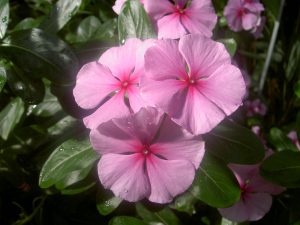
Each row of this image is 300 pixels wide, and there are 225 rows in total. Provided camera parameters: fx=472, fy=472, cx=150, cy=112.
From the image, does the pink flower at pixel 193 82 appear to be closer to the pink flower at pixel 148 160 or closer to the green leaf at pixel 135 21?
the pink flower at pixel 148 160

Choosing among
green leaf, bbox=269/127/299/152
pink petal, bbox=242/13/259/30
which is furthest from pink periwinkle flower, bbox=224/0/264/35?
green leaf, bbox=269/127/299/152

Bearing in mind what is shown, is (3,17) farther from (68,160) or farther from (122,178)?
(122,178)

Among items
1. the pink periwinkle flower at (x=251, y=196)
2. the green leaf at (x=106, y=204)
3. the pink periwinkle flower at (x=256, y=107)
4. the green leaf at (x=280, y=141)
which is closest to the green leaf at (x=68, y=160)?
the green leaf at (x=106, y=204)

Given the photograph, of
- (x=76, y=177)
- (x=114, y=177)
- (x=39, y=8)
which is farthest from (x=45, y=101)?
(x=39, y=8)

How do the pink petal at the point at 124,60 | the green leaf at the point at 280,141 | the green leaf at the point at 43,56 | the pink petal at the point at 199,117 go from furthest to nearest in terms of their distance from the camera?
the green leaf at the point at 280,141, the green leaf at the point at 43,56, the pink petal at the point at 124,60, the pink petal at the point at 199,117

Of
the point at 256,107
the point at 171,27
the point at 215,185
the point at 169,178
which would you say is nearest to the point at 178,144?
the point at 169,178
